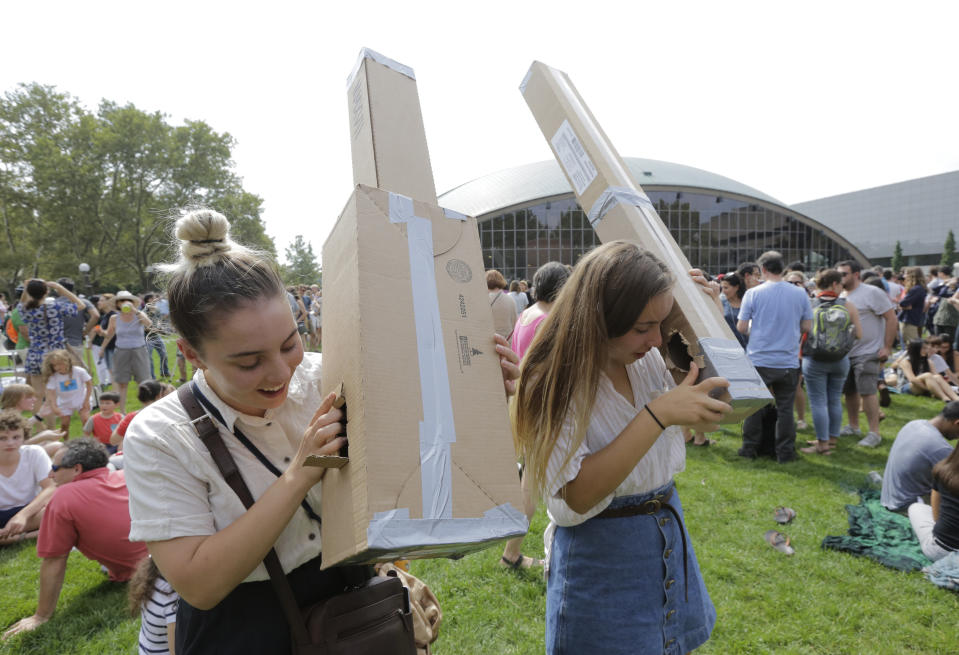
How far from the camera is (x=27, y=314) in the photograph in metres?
6.82

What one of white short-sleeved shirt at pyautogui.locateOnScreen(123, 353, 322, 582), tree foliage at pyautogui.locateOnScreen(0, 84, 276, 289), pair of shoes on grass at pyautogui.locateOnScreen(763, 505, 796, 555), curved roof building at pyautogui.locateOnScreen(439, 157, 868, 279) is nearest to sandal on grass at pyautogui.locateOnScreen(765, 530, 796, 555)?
pair of shoes on grass at pyautogui.locateOnScreen(763, 505, 796, 555)

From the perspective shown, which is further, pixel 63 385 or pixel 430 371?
pixel 63 385

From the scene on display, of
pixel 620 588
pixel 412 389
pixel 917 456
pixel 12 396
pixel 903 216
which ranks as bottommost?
pixel 917 456

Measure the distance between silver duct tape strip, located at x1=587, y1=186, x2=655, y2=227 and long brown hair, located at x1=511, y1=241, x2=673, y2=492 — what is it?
347 mm

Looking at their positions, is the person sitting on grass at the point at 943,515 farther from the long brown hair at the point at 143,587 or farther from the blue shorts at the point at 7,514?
the blue shorts at the point at 7,514

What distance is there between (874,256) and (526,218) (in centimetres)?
5215

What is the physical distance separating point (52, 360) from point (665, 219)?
39686 mm

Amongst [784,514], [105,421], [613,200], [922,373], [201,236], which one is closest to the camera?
[201,236]

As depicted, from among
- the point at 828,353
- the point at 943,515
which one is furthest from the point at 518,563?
the point at 828,353

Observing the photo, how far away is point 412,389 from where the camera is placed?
1193 millimetres

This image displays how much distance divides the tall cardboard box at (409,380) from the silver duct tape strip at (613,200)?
2.36 feet

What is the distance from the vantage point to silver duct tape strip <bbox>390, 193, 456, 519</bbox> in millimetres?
1104

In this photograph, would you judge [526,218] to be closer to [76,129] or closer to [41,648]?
[76,129]

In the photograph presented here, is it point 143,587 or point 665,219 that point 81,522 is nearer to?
point 143,587
